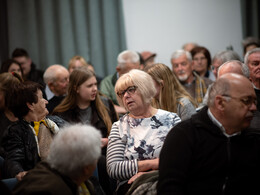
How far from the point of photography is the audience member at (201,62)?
5402mm

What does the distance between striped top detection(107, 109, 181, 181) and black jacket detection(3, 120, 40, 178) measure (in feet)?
1.81

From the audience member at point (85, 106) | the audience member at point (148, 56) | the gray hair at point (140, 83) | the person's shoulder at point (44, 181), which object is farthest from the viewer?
the audience member at point (148, 56)

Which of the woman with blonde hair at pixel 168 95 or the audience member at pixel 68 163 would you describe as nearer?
the audience member at pixel 68 163

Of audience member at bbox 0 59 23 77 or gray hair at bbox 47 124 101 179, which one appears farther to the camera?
audience member at bbox 0 59 23 77

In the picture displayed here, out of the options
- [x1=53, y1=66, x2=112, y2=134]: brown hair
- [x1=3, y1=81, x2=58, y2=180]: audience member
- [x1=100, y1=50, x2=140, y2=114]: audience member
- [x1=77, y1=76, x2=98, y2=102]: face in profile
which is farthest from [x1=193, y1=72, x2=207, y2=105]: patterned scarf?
Result: [x1=3, y1=81, x2=58, y2=180]: audience member

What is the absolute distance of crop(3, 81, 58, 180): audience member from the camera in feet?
8.37

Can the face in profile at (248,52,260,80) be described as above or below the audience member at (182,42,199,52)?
below

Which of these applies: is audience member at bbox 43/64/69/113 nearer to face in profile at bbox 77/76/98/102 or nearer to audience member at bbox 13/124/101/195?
face in profile at bbox 77/76/98/102

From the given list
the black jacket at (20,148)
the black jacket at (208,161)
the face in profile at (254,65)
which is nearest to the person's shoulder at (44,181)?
the black jacket at (208,161)

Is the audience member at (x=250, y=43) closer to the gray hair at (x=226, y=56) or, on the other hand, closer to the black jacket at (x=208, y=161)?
the gray hair at (x=226, y=56)

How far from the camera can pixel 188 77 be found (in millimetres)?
4727

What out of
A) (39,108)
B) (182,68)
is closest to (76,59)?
(182,68)

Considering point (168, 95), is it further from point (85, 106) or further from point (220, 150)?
point (220, 150)

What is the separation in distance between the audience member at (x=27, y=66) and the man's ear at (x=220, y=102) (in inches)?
145
